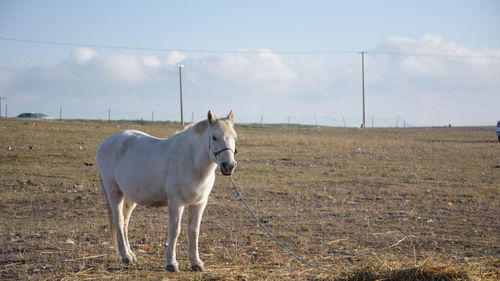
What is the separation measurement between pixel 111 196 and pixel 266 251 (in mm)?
2825

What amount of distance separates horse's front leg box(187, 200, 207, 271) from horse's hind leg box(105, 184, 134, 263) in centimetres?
104

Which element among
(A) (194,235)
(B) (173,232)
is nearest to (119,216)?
(B) (173,232)

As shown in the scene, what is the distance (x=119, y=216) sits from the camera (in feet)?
26.4

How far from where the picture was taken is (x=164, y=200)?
7.49 m

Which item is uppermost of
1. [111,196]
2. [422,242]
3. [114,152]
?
[114,152]

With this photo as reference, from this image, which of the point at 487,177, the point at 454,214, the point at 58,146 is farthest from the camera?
the point at 58,146

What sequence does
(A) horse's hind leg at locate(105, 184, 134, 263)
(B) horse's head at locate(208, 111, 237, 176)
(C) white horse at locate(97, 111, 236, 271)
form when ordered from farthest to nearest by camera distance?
1. (A) horse's hind leg at locate(105, 184, 134, 263)
2. (C) white horse at locate(97, 111, 236, 271)
3. (B) horse's head at locate(208, 111, 237, 176)

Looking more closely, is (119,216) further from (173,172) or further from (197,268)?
(197,268)

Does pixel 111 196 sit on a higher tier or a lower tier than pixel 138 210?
higher

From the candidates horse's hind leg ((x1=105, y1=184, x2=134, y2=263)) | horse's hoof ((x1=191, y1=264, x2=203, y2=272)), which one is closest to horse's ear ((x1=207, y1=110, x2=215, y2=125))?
horse's hoof ((x1=191, y1=264, x2=203, y2=272))

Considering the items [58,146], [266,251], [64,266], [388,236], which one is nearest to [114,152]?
[64,266]

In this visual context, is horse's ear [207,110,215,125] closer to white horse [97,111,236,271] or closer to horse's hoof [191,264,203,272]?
white horse [97,111,236,271]

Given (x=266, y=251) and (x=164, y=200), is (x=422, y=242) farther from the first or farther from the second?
(x=164, y=200)

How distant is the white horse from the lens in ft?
22.8
